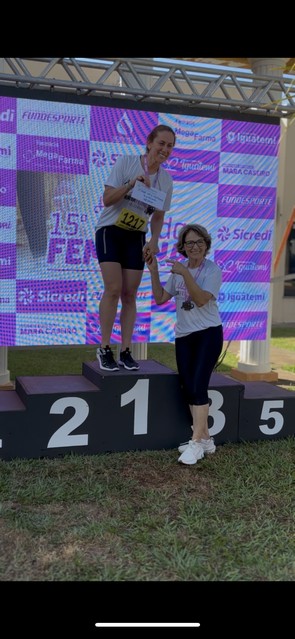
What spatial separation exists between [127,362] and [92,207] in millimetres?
1789

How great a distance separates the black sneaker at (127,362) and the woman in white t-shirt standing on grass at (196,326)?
1.01ft

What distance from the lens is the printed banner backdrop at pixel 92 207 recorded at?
461 cm

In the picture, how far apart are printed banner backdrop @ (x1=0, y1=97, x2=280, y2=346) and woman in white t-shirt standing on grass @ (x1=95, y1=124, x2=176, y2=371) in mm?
1300

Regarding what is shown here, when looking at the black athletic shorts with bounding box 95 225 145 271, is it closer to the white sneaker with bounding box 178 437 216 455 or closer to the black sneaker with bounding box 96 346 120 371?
the black sneaker with bounding box 96 346 120 371

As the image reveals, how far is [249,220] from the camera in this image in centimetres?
535

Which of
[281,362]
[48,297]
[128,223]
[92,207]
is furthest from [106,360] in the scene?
[281,362]

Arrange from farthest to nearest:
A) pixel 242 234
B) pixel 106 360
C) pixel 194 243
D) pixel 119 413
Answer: pixel 242 234
pixel 106 360
pixel 119 413
pixel 194 243

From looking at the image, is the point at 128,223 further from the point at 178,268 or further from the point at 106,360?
the point at 106,360

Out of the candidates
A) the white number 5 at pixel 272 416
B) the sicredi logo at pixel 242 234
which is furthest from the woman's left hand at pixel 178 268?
the sicredi logo at pixel 242 234

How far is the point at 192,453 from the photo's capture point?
3236 mm

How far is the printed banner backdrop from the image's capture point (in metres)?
4.61

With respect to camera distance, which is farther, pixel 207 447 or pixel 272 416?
pixel 272 416
